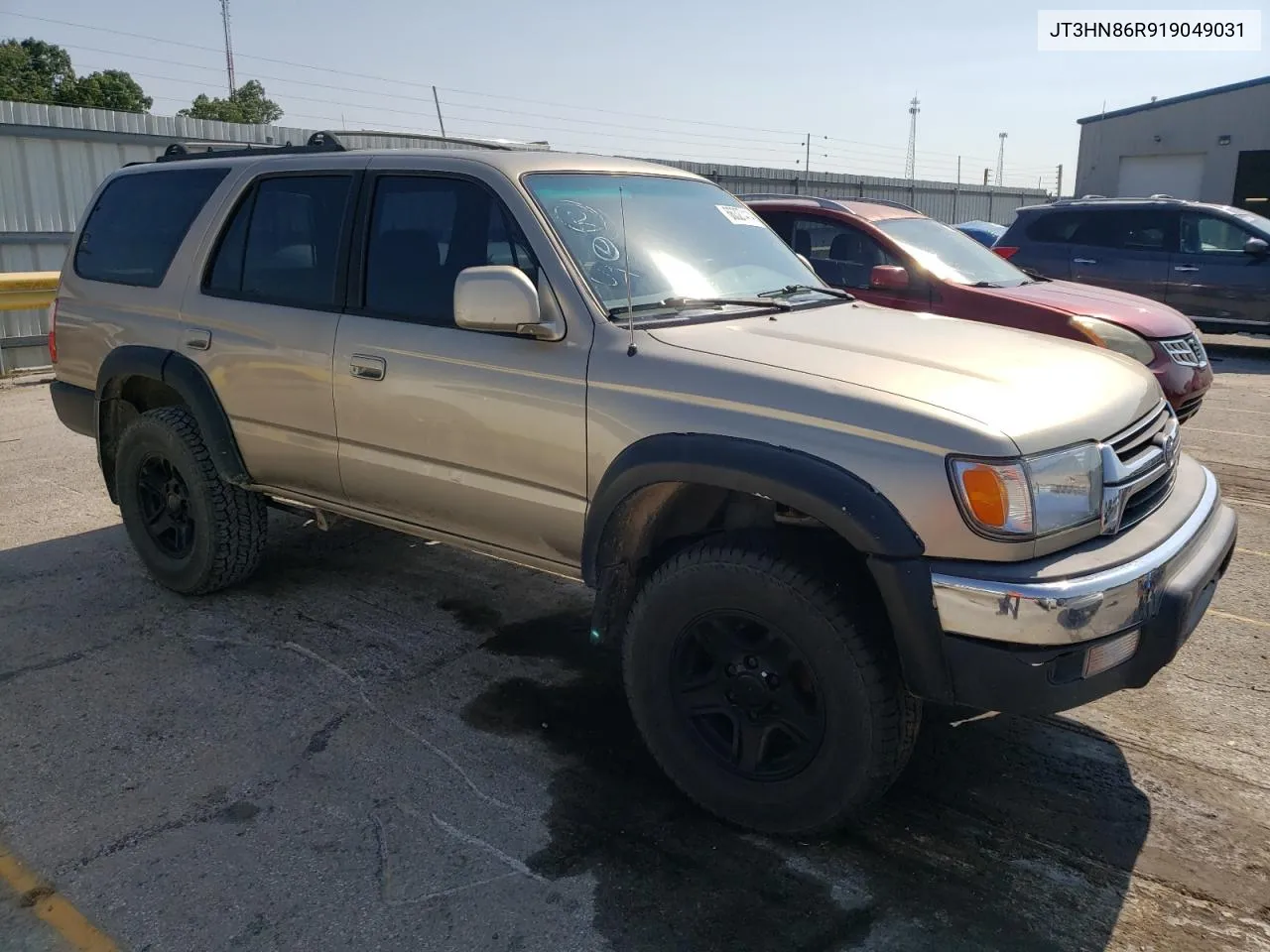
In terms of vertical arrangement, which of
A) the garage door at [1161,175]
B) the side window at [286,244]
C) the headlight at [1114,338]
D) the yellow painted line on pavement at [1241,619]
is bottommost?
the yellow painted line on pavement at [1241,619]

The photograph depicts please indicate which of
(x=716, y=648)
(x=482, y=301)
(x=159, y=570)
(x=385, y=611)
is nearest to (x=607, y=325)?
(x=482, y=301)

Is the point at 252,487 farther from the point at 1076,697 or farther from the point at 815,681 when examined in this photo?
the point at 1076,697

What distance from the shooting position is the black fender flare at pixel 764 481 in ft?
8.91

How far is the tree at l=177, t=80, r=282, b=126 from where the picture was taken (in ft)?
178

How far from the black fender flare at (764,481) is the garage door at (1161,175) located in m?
26.2

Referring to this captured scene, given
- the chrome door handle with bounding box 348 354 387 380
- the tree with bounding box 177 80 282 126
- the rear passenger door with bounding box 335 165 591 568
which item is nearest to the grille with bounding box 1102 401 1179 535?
the rear passenger door with bounding box 335 165 591 568

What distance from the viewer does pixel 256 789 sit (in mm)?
3336

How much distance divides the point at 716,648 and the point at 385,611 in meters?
2.24

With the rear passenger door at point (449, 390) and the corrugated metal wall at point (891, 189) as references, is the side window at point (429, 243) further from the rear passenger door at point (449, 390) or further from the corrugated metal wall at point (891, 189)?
the corrugated metal wall at point (891, 189)

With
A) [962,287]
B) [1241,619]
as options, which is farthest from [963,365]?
[962,287]

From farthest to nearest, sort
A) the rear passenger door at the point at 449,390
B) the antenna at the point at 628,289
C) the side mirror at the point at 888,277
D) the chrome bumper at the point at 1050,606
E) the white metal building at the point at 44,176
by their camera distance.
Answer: the white metal building at the point at 44,176 < the side mirror at the point at 888,277 < the rear passenger door at the point at 449,390 < the antenna at the point at 628,289 < the chrome bumper at the point at 1050,606

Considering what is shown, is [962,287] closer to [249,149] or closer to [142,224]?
[249,149]

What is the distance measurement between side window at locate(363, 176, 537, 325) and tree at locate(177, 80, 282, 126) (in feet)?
150


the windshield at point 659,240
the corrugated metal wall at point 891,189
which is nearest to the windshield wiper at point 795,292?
the windshield at point 659,240
